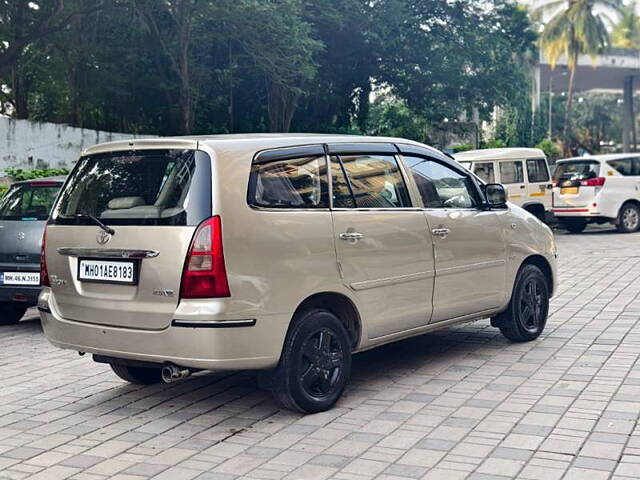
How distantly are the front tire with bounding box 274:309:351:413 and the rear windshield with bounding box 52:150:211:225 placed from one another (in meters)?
0.95

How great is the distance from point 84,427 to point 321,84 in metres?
25.0

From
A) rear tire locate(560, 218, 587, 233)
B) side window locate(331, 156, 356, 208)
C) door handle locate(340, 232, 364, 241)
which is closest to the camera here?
door handle locate(340, 232, 364, 241)

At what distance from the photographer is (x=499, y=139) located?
40.4 metres

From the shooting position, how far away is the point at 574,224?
70.6 feet

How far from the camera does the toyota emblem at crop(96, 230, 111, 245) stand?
18.4 feet

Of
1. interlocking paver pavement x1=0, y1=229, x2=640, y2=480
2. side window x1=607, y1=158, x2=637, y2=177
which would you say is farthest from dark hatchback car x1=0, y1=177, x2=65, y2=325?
side window x1=607, y1=158, x2=637, y2=177

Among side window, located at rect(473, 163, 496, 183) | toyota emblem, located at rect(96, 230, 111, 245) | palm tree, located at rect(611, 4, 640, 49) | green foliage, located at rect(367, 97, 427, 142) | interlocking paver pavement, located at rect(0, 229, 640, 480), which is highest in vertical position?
palm tree, located at rect(611, 4, 640, 49)

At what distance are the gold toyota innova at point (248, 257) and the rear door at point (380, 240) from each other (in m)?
0.01

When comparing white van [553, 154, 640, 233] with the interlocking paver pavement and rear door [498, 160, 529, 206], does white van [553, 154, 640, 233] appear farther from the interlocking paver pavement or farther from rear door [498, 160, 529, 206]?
the interlocking paver pavement

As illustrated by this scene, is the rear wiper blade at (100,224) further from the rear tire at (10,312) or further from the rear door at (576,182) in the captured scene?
the rear door at (576,182)

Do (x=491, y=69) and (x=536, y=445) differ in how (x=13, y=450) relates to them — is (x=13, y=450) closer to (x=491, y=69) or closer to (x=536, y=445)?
(x=536, y=445)

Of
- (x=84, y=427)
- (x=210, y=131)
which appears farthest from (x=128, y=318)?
(x=210, y=131)

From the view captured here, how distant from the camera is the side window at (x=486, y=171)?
703 inches

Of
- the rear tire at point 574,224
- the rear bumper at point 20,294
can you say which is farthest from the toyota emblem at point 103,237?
the rear tire at point 574,224
